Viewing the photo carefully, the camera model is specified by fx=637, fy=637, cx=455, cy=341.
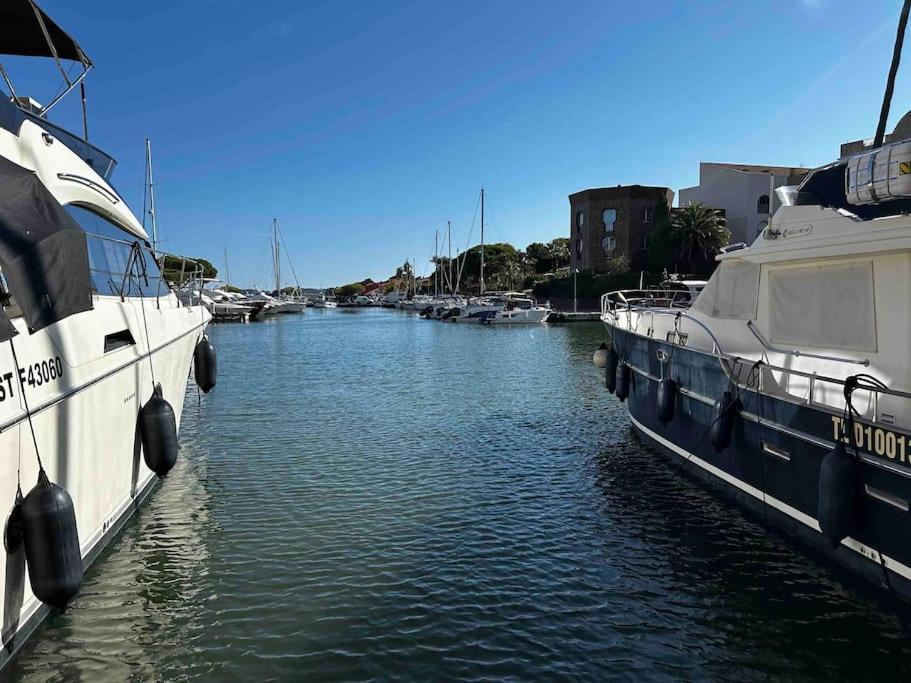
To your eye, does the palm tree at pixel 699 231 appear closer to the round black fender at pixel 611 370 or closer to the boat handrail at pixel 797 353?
the round black fender at pixel 611 370

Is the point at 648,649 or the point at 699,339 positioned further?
the point at 699,339

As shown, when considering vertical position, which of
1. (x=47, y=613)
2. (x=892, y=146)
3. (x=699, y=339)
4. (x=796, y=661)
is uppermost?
(x=892, y=146)

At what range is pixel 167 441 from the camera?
8703 mm

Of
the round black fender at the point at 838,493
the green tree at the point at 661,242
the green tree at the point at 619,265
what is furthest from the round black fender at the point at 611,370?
the green tree at the point at 619,265

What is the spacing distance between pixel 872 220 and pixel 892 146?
0.85 metres

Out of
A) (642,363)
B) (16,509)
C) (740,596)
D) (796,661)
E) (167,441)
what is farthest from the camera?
(642,363)

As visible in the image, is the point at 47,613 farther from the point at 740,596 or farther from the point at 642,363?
the point at 642,363

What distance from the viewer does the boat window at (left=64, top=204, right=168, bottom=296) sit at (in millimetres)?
8852

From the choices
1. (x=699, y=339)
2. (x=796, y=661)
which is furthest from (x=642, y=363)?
(x=796, y=661)

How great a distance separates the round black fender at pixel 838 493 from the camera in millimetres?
6543

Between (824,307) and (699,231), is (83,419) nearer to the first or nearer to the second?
(824,307)

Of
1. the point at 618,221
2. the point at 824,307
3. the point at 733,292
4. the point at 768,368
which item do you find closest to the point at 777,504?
the point at 768,368

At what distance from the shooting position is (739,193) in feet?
208

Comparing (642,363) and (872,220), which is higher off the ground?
(872,220)
